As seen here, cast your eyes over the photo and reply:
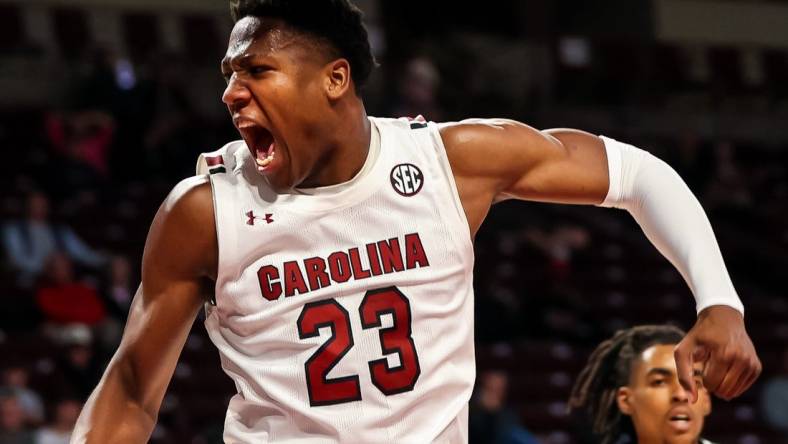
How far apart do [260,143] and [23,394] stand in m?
5.36

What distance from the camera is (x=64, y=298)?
8.55 metres

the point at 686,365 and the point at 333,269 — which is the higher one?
the point at 333,269

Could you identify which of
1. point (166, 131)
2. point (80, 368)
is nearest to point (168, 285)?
point (80, 368)

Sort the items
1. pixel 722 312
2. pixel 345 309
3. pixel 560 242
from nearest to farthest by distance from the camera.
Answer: pixel 722 312, pixel 345 309, pixel 560 242

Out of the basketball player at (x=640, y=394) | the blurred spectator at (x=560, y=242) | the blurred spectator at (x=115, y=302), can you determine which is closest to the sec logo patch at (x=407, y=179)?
the basketball player at (x=640, y=394)

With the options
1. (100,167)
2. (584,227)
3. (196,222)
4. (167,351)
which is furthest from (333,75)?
(584,227)

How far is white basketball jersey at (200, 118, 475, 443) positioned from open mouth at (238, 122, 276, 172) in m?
0.10

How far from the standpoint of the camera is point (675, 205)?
286 centimetres

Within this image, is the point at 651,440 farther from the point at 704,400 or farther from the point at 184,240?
the point at 184,240

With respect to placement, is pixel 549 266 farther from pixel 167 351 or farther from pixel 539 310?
pixel 167 351

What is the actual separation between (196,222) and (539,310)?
8116 mm

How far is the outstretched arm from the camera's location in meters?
2.83

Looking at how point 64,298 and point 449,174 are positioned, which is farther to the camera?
point 64,298

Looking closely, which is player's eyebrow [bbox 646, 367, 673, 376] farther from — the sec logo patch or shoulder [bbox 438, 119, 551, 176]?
the sec logo patch
